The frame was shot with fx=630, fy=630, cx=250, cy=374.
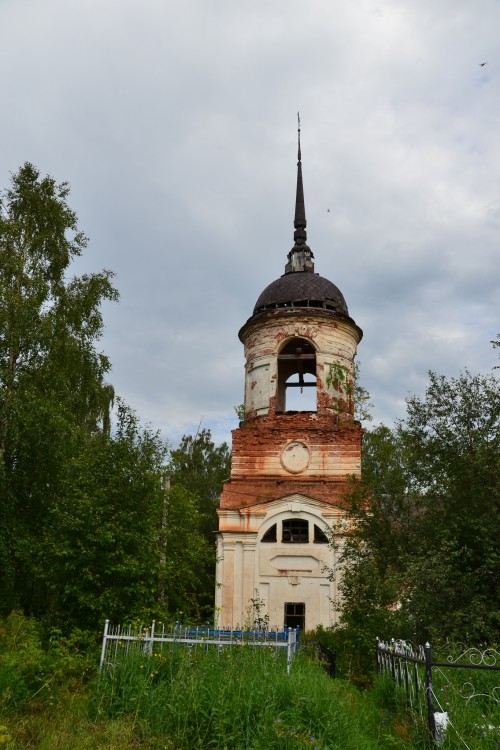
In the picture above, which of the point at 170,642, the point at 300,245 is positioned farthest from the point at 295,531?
the point at 300,245

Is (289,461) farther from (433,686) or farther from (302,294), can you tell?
(433,686)

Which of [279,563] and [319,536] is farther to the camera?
[319,536]

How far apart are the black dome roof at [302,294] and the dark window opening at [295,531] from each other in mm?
6122

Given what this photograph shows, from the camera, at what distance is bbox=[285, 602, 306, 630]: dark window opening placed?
15441 mm

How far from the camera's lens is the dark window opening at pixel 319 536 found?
1614 centimetres

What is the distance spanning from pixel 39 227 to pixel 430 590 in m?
12.0

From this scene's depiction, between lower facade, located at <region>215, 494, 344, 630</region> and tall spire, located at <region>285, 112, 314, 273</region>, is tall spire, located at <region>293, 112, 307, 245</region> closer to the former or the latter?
tall spire, located at <region>285, 112, 314, 273</region>

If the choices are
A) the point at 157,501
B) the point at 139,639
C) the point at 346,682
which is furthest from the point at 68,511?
the point at 346,682

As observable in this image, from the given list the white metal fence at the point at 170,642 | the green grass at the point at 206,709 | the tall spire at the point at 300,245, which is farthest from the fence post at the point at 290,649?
the tall spire at the point at 300,245

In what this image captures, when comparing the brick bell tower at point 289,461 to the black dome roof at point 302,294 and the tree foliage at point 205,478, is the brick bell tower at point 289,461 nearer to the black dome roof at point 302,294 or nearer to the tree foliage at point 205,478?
the black dome roof at point 302,294

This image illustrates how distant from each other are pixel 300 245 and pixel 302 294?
118 inches

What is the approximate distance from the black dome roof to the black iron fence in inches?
470

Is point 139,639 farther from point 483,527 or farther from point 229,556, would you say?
point 229,556

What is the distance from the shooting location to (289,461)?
56.1 feet
